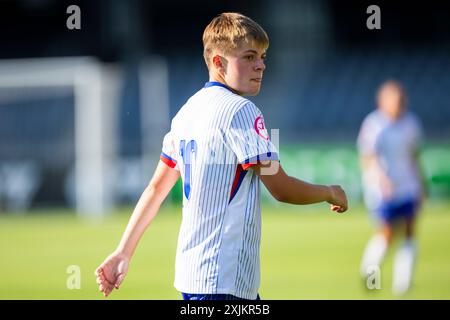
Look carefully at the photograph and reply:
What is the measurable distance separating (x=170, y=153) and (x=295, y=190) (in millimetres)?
576

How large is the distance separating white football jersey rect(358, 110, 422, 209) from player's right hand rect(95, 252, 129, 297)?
632cm

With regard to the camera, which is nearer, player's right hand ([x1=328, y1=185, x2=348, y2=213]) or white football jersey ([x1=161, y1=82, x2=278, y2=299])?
white football jersey ([x1=161, y1=82, x2=278, y2=299])

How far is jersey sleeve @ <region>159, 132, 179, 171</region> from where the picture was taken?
3.95 metres

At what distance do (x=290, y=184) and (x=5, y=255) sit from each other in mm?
9734

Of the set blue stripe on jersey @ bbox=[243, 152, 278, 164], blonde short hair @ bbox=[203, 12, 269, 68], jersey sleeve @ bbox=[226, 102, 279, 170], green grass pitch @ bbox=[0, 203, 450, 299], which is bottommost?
green grass pitch @ bbox=[0, 203, 450, 299]

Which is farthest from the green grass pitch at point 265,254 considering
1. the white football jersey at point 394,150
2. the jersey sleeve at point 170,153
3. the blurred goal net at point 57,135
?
the jersey sleeve at point 170,153

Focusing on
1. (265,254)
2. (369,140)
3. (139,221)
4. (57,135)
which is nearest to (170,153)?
(139,221)

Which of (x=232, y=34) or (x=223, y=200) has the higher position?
(x=232, y=34)

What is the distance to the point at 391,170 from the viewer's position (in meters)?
10.3

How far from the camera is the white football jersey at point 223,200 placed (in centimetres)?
370

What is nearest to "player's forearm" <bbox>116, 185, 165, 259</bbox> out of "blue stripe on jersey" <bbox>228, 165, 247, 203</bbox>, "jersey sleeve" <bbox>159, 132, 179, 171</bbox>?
"jersey sleeve" <bbox>159, 132, 179, 171</bbox>

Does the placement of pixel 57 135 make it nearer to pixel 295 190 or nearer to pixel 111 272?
pixel 111 272

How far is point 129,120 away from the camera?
23.9 m

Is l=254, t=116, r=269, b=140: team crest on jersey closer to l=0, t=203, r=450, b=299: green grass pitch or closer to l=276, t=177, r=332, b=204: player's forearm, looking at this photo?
l=276, t=177, r=332, b=204: player's forearm
